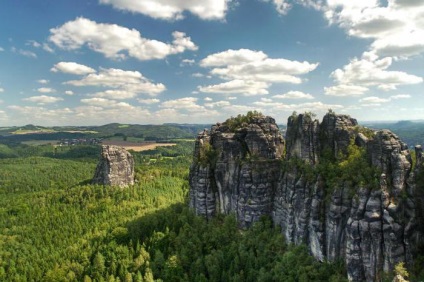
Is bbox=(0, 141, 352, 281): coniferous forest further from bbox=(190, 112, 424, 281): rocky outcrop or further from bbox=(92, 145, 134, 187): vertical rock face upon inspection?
bbox=(92, 145, 134, 187): vertical rock face

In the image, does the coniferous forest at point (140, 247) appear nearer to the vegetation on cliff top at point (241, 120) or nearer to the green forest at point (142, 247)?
the green forest at point (142, 247)

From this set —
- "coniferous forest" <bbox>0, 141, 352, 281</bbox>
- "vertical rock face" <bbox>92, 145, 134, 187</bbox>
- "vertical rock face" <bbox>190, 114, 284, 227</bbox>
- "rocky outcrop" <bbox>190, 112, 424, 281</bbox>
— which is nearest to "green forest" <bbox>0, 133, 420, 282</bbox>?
"coniferous forest" <bbox>0, 141, 352, 281</bbox>

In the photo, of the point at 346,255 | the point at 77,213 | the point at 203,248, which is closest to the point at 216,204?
the point at 203,248

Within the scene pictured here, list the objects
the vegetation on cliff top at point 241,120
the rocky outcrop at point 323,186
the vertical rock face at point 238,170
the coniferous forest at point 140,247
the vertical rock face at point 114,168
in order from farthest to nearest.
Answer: the vertical rock face at point 114,168, the vegetation on cliff top at point 241,120, the vertical rock face at point 238,170, the coniferous forest at point 140,247, the rocky outcrop at point 323,186

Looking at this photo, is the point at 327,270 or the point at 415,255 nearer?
the point at 415,255

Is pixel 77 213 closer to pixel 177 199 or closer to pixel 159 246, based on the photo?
pixel 177 199

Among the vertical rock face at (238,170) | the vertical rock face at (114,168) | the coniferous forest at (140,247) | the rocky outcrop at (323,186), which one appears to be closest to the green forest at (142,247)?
the coniferous forest at (140,247)
